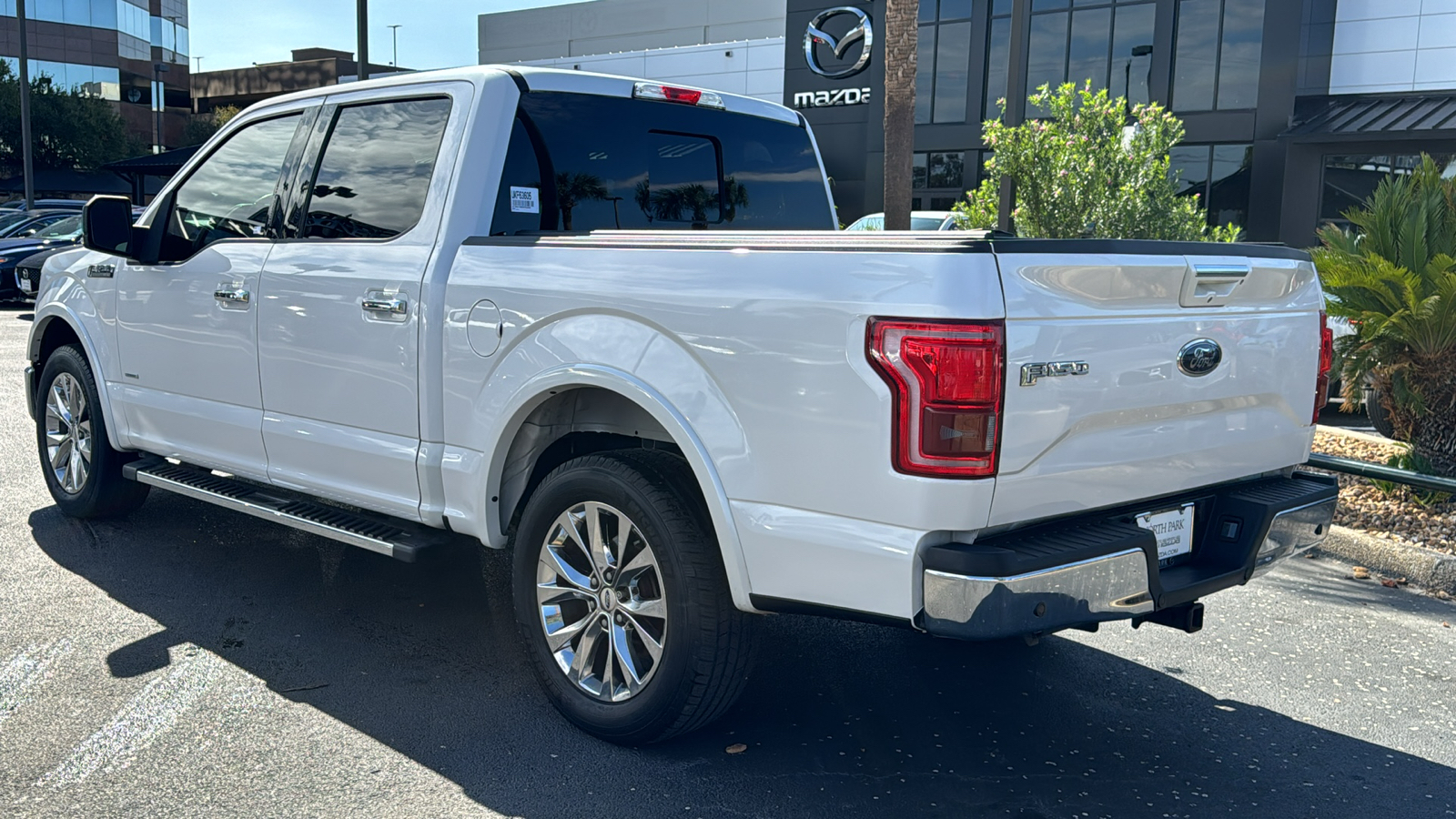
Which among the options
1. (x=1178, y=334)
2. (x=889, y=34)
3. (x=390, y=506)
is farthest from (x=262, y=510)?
(x=889, y=34)

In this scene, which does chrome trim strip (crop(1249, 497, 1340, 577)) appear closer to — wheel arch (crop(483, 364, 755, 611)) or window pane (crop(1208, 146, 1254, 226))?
wheel arch (crop(483, 364, 755, 611))

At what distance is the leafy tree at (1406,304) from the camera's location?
6.69m

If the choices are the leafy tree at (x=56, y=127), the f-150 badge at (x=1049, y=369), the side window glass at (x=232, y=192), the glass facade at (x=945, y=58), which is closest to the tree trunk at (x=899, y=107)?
the side window glass at (x=232, y=192)

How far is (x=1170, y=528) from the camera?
3.53 meters

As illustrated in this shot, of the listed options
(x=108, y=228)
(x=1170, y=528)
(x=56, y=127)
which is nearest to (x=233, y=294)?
(x=108, y=228)

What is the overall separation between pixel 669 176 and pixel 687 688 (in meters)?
2.20

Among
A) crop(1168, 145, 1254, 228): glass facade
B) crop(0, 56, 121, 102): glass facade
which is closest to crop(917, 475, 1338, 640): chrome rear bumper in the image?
crop(1168, 145, 1254, 228): glass facade

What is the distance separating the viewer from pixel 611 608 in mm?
3738

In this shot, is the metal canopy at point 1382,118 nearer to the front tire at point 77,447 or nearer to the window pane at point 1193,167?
the window pane at point 1193,167

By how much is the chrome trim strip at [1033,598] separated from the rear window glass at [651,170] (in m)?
Answer: 2.17

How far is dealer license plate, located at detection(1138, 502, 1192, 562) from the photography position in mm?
3451

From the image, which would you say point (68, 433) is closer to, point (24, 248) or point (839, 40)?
point (24, 248)

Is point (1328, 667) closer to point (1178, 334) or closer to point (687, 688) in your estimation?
point (1178, 334)

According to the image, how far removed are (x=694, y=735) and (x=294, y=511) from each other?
193 centimetres
